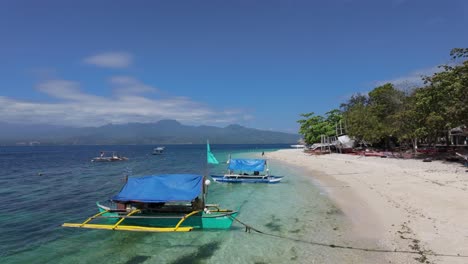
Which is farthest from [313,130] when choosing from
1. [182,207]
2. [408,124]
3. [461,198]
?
[182,207]

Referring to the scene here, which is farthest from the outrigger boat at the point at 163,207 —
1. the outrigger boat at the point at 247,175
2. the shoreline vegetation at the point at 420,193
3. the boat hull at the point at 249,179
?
the outrigger boat at the point at 247,175

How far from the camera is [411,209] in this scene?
15547 mm

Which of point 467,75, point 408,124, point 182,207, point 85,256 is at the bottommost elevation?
point 85,256

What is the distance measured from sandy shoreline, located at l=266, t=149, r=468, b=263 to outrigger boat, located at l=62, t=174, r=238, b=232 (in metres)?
6.72

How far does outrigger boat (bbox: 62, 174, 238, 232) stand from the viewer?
13.6 m

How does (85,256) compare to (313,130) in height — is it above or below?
below

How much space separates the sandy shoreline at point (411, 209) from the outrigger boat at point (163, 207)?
672cm

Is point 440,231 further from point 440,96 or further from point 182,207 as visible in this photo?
point 440,96

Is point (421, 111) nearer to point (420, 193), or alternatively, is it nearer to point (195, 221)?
point (420, 193)

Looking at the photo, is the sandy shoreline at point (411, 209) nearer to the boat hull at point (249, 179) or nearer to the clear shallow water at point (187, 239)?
the clear shallow water at point (187, 239)

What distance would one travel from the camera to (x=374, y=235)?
40.7ft

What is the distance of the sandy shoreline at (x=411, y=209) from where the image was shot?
10.7 m

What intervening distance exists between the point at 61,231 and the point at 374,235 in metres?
14.4

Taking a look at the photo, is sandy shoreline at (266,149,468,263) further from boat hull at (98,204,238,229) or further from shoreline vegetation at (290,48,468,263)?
boat hull at (98,204,238,229)
